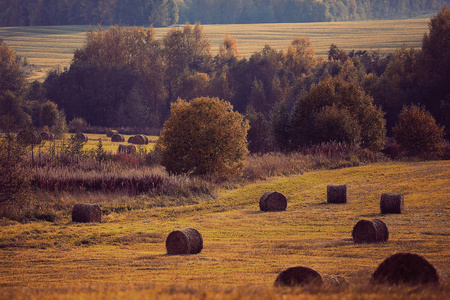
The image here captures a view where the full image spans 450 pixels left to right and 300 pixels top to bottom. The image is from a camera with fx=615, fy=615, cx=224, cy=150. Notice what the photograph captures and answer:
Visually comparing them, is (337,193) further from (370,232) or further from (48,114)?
(48,114)

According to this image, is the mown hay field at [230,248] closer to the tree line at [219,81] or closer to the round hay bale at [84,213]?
the round hay bale at [84,213]

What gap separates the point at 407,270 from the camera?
8.90 metres

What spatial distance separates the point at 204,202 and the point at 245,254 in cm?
1205

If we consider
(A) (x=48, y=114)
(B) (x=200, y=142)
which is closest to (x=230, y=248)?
(B) (x=200, y=142)

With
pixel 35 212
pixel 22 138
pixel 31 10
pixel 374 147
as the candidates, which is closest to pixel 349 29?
pixel 31 10

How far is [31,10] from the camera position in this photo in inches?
7771

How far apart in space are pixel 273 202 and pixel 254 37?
533 feet

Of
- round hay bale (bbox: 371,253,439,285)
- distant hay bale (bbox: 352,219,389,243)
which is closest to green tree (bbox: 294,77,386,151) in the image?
distant hay bale (bbox: 352,219,389,243)

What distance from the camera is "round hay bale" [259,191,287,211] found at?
26.1m

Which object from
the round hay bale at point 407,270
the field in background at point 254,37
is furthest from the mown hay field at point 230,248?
the field in background at point 254,37

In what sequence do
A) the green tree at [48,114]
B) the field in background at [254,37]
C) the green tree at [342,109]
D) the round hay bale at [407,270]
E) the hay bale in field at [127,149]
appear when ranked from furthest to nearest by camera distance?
the field in background at [254,37] < the green tree at [48,114] < the green tree at [342,109] < the hay bale in field at [127,149] < the round hay bale at [407,270]

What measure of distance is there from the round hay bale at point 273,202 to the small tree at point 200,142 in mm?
7583

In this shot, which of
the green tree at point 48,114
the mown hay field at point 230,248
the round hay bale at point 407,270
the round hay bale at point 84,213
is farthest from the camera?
the green tree at point 48,114

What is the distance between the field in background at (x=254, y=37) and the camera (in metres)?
156
